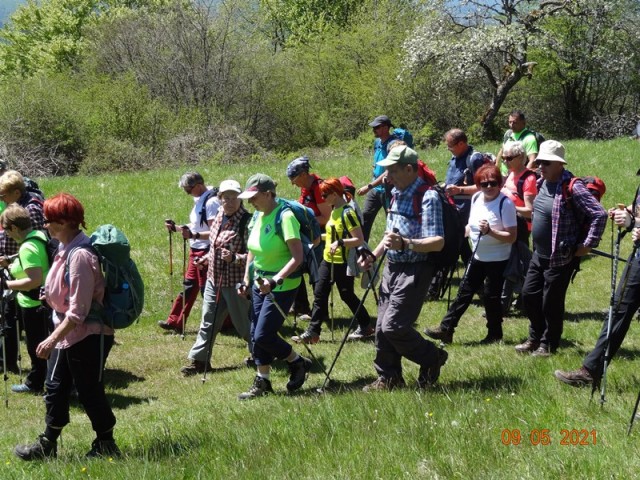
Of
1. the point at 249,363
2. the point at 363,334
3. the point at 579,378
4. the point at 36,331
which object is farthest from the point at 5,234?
the point at 579,378

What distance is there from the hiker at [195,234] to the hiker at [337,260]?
140 centimetres

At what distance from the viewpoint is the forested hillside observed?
84.1 ft

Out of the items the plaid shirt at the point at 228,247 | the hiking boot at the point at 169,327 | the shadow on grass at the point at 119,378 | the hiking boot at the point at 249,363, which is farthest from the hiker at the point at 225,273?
the hiking boot at the point at 169,327

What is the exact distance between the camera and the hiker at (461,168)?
29.9 feet

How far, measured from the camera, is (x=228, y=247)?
7.59 meters

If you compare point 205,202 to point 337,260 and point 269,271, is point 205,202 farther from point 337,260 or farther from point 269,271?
point 269,271

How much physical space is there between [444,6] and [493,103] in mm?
5285

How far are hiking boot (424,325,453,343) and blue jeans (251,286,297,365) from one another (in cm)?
211

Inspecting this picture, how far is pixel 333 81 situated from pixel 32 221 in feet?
89.7

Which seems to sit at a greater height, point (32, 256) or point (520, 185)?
point (520, 185)

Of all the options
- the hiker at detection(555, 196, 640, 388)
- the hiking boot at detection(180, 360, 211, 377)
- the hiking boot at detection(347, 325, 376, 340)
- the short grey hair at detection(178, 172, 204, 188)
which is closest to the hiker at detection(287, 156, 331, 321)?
the hiking boot at detection(347, 325, 376, 340)

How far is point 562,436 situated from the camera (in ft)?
15.6

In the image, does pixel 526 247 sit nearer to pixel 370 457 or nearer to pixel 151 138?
pixel 370 457

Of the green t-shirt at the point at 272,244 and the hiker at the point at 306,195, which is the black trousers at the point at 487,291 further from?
the green t-shirt at the point at 272,244
